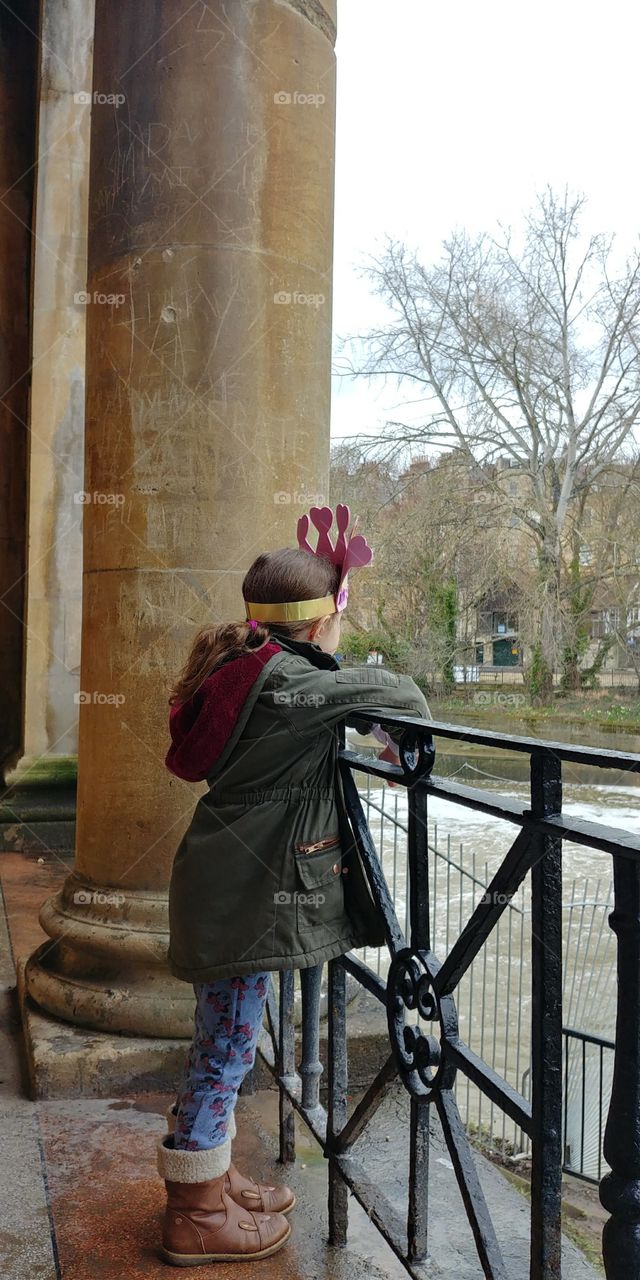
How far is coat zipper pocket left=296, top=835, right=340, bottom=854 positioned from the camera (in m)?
1.86

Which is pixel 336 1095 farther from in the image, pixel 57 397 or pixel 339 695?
pixel 57 397

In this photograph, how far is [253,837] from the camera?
6.01ft

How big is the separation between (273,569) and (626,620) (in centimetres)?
2659

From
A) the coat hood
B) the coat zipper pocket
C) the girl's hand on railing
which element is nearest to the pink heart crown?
the coat hood

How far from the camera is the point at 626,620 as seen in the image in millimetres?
27281

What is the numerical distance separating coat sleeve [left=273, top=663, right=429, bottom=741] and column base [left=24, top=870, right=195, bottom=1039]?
3.88 ft

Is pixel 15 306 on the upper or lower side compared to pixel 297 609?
upper

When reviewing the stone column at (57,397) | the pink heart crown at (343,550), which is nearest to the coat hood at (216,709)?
the pink heart crown at (343,550)

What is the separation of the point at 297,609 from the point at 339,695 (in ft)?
0.68

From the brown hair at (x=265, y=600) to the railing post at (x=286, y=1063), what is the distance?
0.79 meters

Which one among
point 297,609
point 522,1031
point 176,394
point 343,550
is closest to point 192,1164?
point 297,609

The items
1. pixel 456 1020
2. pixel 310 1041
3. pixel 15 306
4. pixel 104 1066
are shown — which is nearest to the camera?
pixel 456 1020

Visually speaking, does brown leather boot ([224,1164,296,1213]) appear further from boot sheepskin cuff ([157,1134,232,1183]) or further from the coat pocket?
the coat pocket

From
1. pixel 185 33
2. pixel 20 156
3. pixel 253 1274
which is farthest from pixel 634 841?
pixel 20 156
